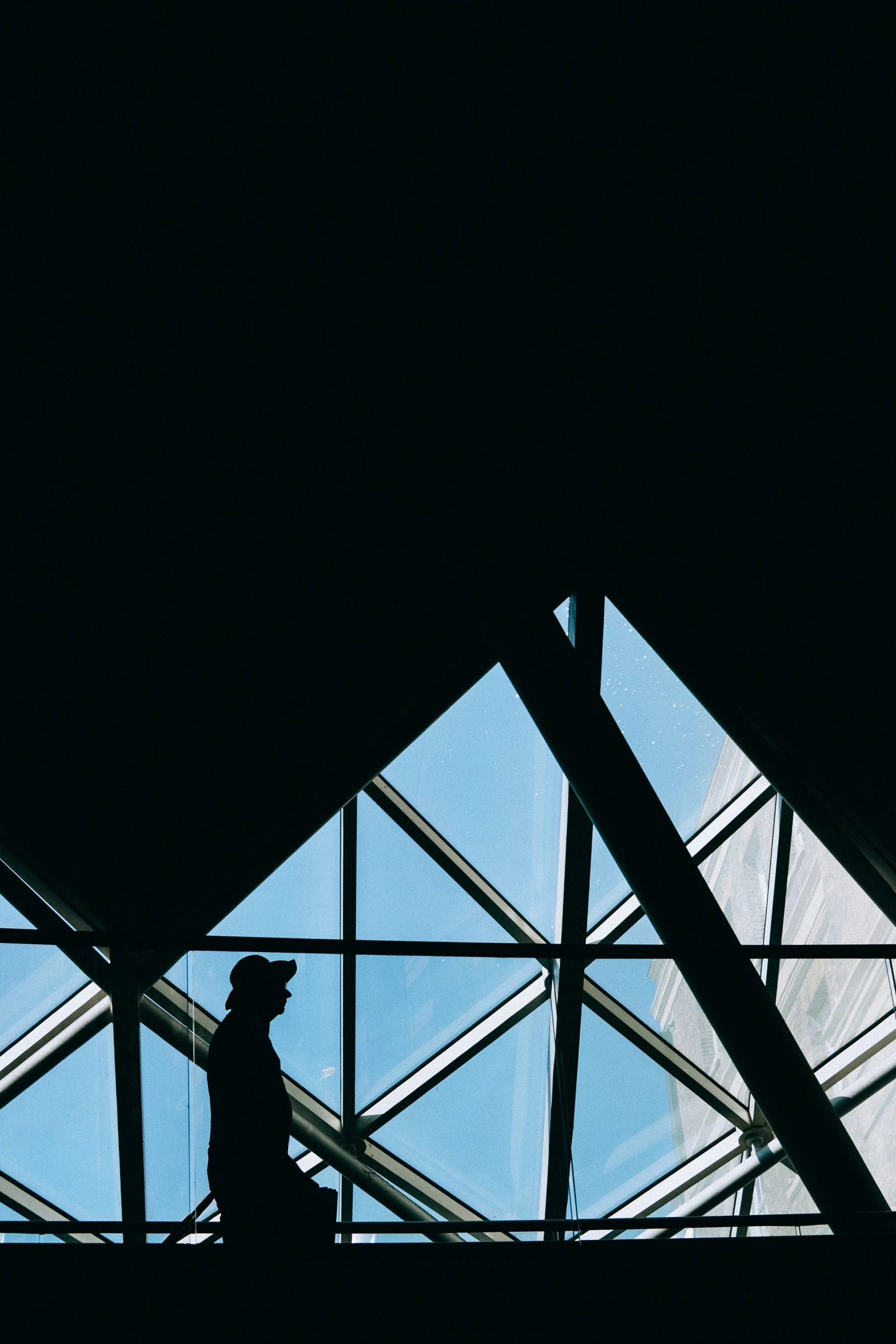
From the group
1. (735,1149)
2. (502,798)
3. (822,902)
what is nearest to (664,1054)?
(735,1149)

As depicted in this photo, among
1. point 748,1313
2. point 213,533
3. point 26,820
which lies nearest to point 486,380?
point 213,533

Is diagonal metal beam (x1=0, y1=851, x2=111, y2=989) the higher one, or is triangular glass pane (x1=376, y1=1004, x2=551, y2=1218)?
diagonal metal beam (x1=0, y1=851, x2=111, y2=989)

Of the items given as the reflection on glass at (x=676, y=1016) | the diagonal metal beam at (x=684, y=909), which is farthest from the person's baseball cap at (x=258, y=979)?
the reflection on glass at (x=676, y=1016)

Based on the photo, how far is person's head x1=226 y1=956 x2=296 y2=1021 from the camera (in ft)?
26.7

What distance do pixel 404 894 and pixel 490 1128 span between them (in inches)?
160

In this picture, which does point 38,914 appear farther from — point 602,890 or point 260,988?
point 260,988

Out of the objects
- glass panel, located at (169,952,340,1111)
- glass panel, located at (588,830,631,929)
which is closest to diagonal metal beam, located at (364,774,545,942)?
glass panel, located at (588,830,631,929)

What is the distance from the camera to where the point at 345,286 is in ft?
55.8

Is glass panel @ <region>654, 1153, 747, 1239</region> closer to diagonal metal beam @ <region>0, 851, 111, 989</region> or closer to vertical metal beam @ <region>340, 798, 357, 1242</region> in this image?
vertical metal beam @ <region>340, 798, 357, 1242</region>

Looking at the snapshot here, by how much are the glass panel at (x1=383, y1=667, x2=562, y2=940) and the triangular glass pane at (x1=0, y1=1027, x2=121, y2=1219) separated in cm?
680

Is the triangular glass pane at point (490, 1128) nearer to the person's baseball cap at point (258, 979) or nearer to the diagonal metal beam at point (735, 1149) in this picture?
the diagonal metal beam at point (735, 1149)

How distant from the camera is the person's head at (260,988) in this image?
8.12 m

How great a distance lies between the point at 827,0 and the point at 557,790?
12.4 metres

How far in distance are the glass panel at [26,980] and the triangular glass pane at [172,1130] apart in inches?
68.9
